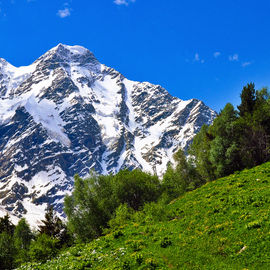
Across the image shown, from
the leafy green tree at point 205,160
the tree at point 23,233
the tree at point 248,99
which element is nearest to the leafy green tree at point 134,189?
the leafy green tree at point 205,160

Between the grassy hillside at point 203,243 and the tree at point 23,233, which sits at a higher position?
the tree at point 23,233

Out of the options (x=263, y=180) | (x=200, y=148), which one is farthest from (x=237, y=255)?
Result: (x=200, y=148)

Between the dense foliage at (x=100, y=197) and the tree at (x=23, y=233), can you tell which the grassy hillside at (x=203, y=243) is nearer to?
the dense foliage at (x=100, y=197)

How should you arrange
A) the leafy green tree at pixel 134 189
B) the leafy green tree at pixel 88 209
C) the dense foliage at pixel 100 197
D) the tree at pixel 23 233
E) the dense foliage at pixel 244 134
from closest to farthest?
the dense foliage at pixel 244 134 < the leafy green tree at pixel 88 209 < the dense foliage at pixel 100 197 < the leafy green tree at pixel 134 189 < the tree at pixel 23 233

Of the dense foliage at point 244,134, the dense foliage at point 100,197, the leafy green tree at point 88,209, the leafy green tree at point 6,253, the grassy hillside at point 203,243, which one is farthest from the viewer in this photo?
the dense foliage at point 100,197

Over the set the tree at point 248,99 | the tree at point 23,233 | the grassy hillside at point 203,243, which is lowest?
the grassy hillside at point 203,243

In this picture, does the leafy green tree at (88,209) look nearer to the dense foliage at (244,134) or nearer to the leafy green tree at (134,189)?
the leafy green tree at (134,189)

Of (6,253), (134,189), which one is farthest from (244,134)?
(6,253)

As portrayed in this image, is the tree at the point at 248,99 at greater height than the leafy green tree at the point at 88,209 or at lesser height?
greater

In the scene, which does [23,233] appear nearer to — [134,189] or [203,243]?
[134,189]

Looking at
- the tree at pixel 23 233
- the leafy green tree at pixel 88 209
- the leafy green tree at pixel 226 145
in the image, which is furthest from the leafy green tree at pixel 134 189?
the tree at pixel 23 233

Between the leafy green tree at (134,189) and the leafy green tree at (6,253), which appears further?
the leafy green tree at (134,189)

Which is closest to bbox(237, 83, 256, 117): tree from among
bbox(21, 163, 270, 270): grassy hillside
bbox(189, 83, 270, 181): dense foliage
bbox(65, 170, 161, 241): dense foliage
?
bbox(189, 83, 270, 181): dense foliage

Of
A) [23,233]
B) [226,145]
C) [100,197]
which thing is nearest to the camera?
[226,145]
